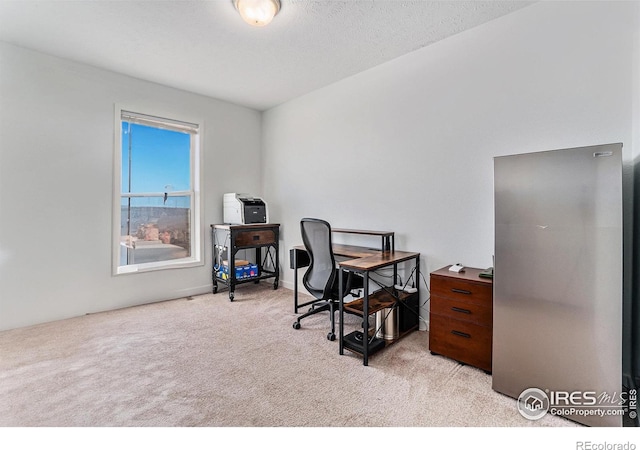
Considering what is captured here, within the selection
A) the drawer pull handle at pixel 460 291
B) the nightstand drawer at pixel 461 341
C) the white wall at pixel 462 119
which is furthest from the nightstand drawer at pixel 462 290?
the white wall at pixel 462 119

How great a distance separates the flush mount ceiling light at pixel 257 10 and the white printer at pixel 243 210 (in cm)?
211

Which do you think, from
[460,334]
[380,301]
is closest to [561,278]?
[460,334]

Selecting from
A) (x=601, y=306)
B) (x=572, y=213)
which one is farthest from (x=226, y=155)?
(x=601, y=306)

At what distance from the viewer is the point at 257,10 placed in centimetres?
207

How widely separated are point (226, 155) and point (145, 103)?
3.69 feet

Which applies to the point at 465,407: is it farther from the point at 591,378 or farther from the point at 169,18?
the point at 169,18

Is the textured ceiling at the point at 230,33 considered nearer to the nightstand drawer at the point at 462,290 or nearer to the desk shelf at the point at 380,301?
the nightstand drawer at the point at 462,290

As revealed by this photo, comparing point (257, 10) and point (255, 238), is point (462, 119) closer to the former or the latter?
point (257, 10)

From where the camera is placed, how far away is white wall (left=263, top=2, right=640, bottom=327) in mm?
1905

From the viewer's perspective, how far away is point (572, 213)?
1540 millimetres

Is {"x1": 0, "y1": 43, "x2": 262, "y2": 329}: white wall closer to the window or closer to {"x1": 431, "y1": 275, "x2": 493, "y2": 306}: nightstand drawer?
the window

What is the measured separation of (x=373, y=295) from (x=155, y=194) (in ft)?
9.85

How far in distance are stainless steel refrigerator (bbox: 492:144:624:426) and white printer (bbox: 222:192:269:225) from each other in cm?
288

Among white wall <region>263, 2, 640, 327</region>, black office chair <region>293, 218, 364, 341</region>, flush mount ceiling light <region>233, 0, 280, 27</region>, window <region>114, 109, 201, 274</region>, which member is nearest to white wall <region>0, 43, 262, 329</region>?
window <region>114, 109, 201, 274</region>
